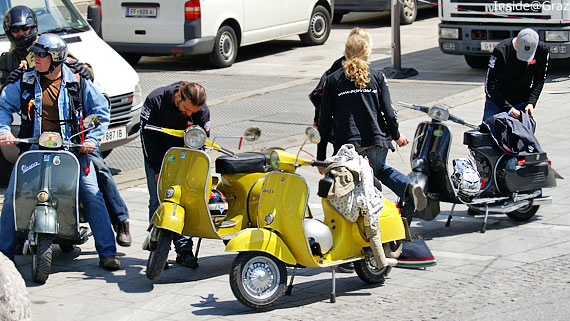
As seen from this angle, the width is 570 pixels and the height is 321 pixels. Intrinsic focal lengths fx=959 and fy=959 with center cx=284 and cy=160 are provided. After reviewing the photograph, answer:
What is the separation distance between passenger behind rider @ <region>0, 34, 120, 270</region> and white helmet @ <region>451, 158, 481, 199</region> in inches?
113

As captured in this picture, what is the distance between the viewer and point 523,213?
825 centimetres

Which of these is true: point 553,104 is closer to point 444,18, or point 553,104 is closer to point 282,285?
point 444,18

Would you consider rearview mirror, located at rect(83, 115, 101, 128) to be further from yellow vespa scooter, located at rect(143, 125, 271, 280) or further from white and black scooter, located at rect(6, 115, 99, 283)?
yellow vespa scooter, located at rect(143, 125, 271, 280)

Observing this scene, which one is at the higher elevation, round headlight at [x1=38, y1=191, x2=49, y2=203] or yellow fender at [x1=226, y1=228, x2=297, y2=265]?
round headlight at [x1=38, y1=191, x2=49, y2=203]

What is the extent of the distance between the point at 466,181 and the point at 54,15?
5.50 meters

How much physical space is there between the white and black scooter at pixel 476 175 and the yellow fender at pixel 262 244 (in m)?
1.96

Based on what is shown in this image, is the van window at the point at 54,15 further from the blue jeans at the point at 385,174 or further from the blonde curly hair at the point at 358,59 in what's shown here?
the blue jeans at the point at 385,174

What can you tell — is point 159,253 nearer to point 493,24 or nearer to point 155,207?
point 155,207

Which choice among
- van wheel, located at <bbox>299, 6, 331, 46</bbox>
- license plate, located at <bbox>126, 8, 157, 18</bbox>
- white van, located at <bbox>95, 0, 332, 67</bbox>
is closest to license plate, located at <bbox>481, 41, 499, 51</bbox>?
white van, located at <bbox>95, 0, 332, 67</bbox>

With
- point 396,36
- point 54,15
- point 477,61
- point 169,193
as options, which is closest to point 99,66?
point 54,15

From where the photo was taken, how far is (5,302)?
5148mm

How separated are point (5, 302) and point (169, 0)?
11783mm

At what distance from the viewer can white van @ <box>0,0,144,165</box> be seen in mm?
10047

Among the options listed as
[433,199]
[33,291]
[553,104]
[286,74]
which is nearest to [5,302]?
[33,291]
